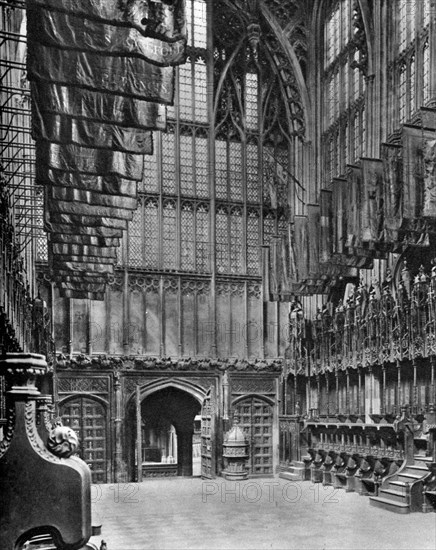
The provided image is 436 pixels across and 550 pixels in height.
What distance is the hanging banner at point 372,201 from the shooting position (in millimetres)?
16469

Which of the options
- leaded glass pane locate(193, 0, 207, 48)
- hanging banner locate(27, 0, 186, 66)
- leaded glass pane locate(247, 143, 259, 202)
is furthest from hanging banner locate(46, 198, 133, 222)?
leaded glass pane locate(193, 0, 207, 48)

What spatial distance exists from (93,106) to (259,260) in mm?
16726

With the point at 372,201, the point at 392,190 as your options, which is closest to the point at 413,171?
the point at 392,190

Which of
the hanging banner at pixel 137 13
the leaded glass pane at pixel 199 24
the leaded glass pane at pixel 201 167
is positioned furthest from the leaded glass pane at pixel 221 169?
the hanging banner at pixel 137 13

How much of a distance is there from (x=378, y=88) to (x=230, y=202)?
6.63 m

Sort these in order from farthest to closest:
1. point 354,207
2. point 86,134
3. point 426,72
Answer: point 426,72
point 354,207
point 86,134

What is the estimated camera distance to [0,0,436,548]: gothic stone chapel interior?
15.1 meters

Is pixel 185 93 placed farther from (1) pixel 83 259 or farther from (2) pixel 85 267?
(1) pixel 83 259

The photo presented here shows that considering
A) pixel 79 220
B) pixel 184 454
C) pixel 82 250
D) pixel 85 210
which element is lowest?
pixel 184 454

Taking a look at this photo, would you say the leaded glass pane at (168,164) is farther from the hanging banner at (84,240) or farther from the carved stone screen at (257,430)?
the hanging banner at (84,240)

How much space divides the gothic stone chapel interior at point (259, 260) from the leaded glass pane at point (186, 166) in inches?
2.1

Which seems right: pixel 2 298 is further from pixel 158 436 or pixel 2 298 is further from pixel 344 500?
pixel 158 436

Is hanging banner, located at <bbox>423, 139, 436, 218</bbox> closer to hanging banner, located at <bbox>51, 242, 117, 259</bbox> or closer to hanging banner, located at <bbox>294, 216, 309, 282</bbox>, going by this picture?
hanging banner, located at <bbox>294, 216, 309, 282</bbox>

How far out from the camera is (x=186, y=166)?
981 inches
